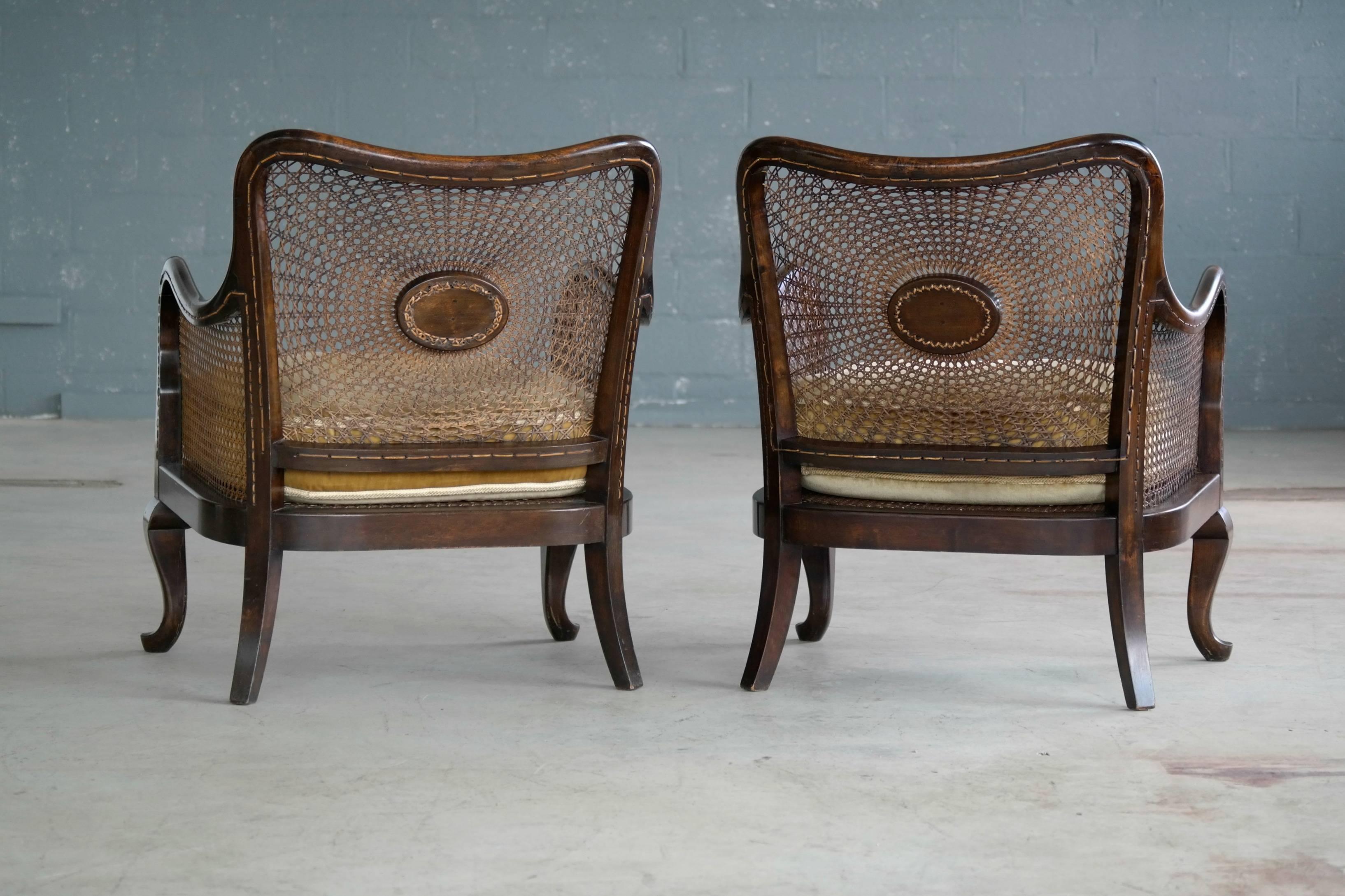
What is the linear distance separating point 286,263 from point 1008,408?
3.18ft

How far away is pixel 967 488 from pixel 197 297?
1117 mm

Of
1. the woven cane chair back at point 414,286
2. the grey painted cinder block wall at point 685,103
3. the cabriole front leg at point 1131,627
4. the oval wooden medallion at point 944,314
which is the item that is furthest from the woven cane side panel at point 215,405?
the grey painted cinder block wall at point 685,103

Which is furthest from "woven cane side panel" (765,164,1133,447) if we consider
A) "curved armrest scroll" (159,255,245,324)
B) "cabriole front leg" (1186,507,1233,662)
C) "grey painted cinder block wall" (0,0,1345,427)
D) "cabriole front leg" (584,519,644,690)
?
"grey painted cinder block wall" (0,0,1345,427)

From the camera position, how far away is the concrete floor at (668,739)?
1.44 meters

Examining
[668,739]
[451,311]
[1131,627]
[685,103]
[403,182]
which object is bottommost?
[668,739]

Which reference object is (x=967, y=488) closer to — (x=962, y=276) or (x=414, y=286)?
(x=962, y=276)

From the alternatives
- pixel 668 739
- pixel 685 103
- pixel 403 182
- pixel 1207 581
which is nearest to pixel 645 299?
pixel 403 182

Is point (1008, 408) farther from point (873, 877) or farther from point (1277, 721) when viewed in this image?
point (873, 877)

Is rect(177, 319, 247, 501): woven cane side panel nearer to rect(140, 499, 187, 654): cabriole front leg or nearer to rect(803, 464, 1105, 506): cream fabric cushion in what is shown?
rect(140, 499, 187, 654): cabriole front leg

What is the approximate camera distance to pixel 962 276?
1927mm

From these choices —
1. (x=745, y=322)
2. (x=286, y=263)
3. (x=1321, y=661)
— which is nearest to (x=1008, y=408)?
(x=745, y=322)

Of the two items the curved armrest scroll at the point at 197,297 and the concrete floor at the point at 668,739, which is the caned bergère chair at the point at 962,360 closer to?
the concrete floor at the point at 668,739

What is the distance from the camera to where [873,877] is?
4.61 feet

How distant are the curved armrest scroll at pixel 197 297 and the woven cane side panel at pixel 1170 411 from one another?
1.19 metres
